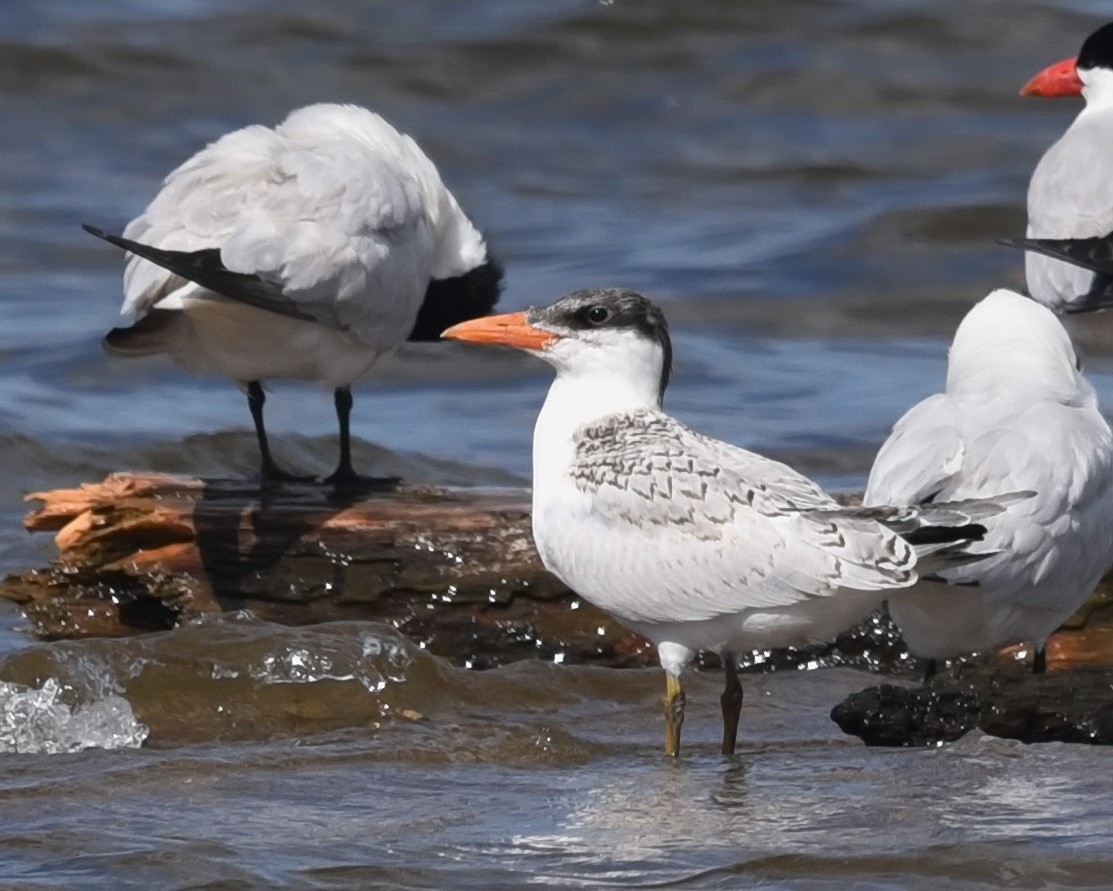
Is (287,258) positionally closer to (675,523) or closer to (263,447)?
(263,447)

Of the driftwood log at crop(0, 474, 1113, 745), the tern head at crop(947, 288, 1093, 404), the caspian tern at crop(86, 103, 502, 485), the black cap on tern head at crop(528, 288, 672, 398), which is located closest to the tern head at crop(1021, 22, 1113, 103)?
the tern head at crop(947, 288, 1093, 404)

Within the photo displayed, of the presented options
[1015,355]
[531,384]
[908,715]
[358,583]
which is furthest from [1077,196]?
[531,384]

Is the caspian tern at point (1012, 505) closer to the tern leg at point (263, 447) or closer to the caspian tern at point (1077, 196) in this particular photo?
the caspian tern at point (1077, 196)

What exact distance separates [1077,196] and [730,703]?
3.58 meters

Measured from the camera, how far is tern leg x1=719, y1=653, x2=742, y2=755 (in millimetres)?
5398

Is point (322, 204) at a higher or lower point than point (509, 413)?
higher

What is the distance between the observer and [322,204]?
7.18 metres

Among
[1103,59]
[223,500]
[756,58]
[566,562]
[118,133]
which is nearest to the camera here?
[566,562]

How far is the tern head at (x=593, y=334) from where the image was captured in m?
5.62

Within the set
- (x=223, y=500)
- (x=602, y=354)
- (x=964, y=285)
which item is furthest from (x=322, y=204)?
(x=964, y=285)

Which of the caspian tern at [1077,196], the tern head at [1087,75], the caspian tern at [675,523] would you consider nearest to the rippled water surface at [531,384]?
the caspian tern at [1077,196]

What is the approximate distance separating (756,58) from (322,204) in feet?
36.0

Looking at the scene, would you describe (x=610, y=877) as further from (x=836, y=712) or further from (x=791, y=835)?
(x=836, y=712)

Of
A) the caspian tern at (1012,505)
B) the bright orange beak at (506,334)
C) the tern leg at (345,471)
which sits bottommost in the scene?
the tern leg at (345,471)
